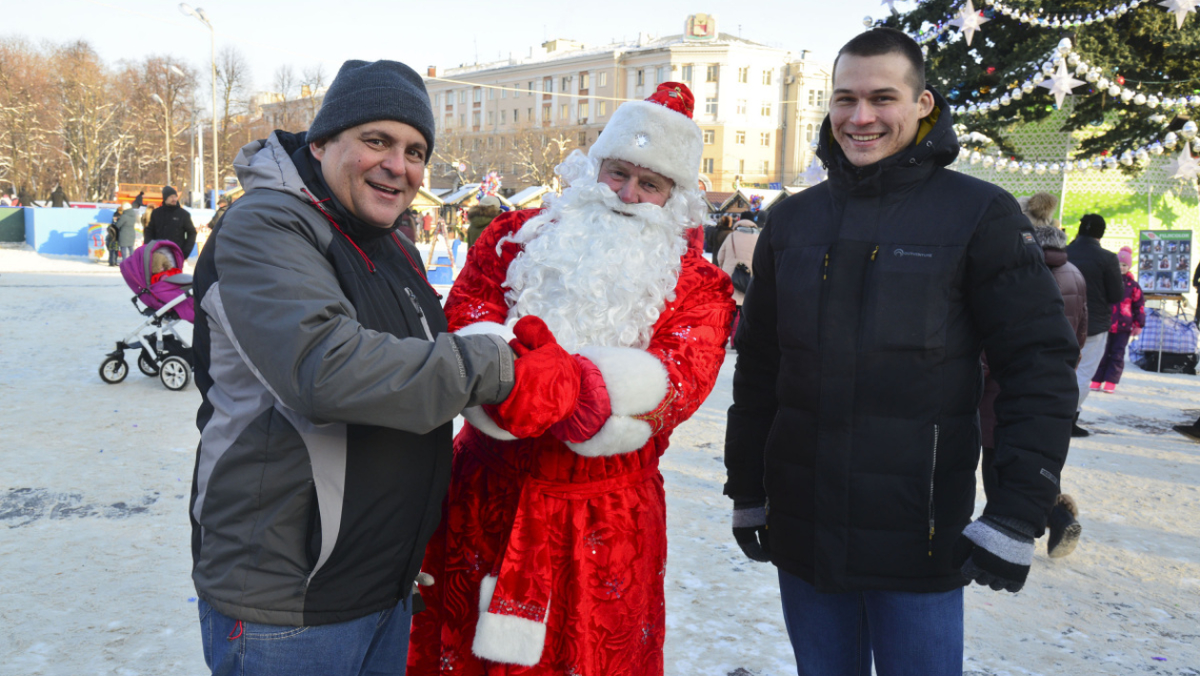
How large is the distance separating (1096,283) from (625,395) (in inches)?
246

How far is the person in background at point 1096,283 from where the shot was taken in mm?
6492

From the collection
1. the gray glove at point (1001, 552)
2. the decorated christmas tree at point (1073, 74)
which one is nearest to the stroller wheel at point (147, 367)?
the gray glove at point (1001, 552)

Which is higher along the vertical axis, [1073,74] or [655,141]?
[1073,74]

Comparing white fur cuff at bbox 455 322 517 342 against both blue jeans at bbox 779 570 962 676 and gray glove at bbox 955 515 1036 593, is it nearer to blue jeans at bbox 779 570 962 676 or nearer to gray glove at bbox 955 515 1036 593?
blue jeans at bbox 779 570 962 676

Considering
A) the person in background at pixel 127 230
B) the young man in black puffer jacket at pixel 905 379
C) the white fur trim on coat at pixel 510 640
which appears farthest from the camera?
the person in background at pixel 127 230

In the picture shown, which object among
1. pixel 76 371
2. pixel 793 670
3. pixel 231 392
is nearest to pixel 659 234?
pixel 231 392

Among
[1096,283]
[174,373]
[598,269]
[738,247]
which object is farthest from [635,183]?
[738,247]

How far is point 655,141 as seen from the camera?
231 cm

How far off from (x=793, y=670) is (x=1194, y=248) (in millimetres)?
15377

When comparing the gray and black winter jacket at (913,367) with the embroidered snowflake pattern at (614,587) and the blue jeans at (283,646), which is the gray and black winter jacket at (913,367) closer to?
the embroidered snowflake pattern at (614,587)

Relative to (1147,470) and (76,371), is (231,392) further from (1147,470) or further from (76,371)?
(76,371)

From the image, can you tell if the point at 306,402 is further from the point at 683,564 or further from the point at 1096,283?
the point at 1096,283

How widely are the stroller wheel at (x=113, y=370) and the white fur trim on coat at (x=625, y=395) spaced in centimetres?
676

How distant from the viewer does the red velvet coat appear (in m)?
1.98
